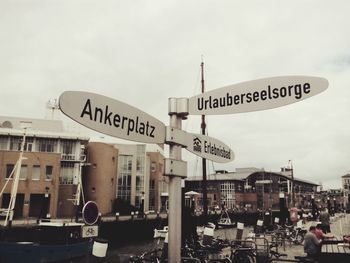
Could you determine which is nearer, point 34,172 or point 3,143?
point 34,172

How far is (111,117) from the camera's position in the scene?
3021 millimetres

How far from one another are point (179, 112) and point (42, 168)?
149 feet

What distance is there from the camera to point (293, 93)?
3.34m

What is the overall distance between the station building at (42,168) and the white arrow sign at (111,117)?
132 feet

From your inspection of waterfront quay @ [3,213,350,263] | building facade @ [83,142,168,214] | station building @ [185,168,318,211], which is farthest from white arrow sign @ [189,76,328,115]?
station building @ [185,168,318,211]

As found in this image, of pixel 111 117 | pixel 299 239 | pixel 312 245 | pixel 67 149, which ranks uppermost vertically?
pixel 67 149

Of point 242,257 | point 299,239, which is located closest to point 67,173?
point 299,239

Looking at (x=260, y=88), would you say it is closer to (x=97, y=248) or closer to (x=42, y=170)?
(x=97, y=248)

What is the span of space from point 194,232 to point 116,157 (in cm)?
4514

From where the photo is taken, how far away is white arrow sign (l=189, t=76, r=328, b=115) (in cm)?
330

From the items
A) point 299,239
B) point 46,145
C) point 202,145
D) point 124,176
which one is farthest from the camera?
point 124,176

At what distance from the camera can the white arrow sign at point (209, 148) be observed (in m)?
3.65

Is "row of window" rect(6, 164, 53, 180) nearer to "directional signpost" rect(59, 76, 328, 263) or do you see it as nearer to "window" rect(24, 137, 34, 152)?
"window" rect(24, 137, 34, 152)

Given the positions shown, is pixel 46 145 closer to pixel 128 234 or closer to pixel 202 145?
pixel 128 234
